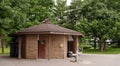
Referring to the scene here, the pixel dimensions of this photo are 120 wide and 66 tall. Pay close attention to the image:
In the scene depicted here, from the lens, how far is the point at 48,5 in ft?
149

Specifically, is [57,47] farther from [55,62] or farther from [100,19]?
[100,19]

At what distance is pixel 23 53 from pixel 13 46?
126 inches

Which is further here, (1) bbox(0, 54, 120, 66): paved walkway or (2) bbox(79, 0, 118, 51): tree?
(2) bbox(79, 0, 118, 51): tree

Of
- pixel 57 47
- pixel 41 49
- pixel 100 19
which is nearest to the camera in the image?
pixel 57 47

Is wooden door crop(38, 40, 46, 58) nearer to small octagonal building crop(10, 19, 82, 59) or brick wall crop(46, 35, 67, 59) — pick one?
small octagonal building crop(10, 19, 82, 59)

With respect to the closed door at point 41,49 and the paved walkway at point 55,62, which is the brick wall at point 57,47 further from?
the paved walkway at point 55,62

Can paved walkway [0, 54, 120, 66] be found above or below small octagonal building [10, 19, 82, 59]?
below

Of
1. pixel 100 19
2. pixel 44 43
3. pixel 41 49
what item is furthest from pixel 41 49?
pixel 100 19

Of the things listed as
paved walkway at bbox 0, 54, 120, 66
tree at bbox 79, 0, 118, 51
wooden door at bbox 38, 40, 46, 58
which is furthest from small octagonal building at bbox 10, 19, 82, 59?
tree at bbox 79, 0, 118, 51

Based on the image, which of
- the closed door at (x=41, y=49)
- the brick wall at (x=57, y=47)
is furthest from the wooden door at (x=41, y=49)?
the brick wall at (x=57, y=47)

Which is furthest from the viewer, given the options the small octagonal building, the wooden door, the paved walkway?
the wooden door

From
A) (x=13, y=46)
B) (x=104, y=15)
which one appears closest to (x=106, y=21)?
(x=104, y=15)

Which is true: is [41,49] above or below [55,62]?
above

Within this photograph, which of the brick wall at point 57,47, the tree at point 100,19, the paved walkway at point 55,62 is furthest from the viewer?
the tree at point 100,19
